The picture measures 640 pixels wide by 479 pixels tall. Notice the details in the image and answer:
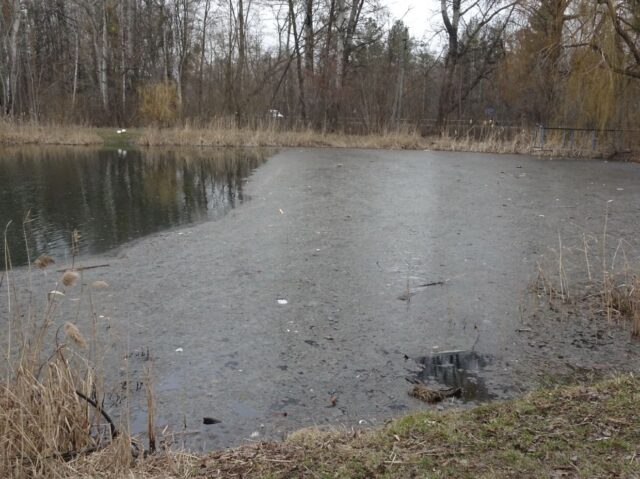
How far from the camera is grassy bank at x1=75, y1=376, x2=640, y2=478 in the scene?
2184mm

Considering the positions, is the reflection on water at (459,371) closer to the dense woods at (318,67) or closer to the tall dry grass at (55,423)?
the tall dry grass at (55,423)

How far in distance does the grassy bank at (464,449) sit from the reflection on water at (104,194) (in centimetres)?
437

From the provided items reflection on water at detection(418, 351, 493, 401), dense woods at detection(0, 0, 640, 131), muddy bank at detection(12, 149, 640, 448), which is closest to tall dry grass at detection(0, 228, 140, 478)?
muddy bank at detection(12, 149, 640, 448)

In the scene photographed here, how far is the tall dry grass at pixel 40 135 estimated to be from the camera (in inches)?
798

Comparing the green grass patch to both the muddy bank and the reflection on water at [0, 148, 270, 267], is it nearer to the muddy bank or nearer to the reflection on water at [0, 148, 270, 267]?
the muddy bank

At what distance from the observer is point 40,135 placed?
20781 millimetres

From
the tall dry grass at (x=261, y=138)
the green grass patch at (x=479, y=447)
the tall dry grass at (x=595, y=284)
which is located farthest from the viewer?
the tall dry grass at (x=261, y=138)

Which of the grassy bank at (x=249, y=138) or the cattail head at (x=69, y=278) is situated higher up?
the grassy bank at (x=249, y=138)

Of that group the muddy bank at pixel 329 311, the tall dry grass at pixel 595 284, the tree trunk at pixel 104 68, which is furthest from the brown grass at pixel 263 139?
the tall dry grass at pixel 595 284

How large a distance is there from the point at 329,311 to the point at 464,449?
7.43 feet

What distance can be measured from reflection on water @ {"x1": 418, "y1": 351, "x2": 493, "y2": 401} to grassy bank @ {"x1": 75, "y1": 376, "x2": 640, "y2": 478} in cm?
52

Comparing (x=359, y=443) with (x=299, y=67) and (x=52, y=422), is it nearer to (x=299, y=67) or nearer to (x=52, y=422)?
(x=52, y=422)

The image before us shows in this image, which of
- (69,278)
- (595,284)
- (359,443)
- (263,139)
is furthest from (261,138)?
(359,443)

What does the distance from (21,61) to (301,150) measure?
1571 cm
